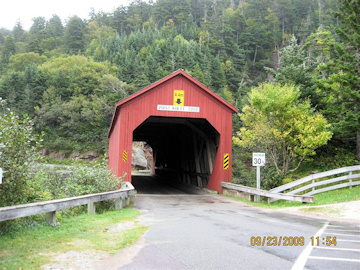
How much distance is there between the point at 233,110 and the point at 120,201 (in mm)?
9068

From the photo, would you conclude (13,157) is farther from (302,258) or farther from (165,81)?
(165,81)

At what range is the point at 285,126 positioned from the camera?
623 inches

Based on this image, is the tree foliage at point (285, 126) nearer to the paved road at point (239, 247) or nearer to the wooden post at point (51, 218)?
the paved road at point (239, 247)

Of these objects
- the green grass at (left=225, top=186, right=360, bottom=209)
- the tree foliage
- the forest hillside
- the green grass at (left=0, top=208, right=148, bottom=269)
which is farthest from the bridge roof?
the green grass at (left=0, top=208, right=148, bottom=269)

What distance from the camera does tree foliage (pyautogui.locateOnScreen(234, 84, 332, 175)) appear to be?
1482cm

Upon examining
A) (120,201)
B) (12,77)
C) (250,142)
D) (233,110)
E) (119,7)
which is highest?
(119,7)

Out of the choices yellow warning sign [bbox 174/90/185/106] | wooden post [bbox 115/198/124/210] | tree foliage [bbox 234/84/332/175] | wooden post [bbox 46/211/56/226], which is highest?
yellow warning sign [bbox 174/90/185/106]

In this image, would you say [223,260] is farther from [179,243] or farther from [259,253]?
[179,243]

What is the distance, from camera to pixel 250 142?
1664 cm

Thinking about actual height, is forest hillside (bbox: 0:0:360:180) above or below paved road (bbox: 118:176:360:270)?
above

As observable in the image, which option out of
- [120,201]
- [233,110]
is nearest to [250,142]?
[233,110]
